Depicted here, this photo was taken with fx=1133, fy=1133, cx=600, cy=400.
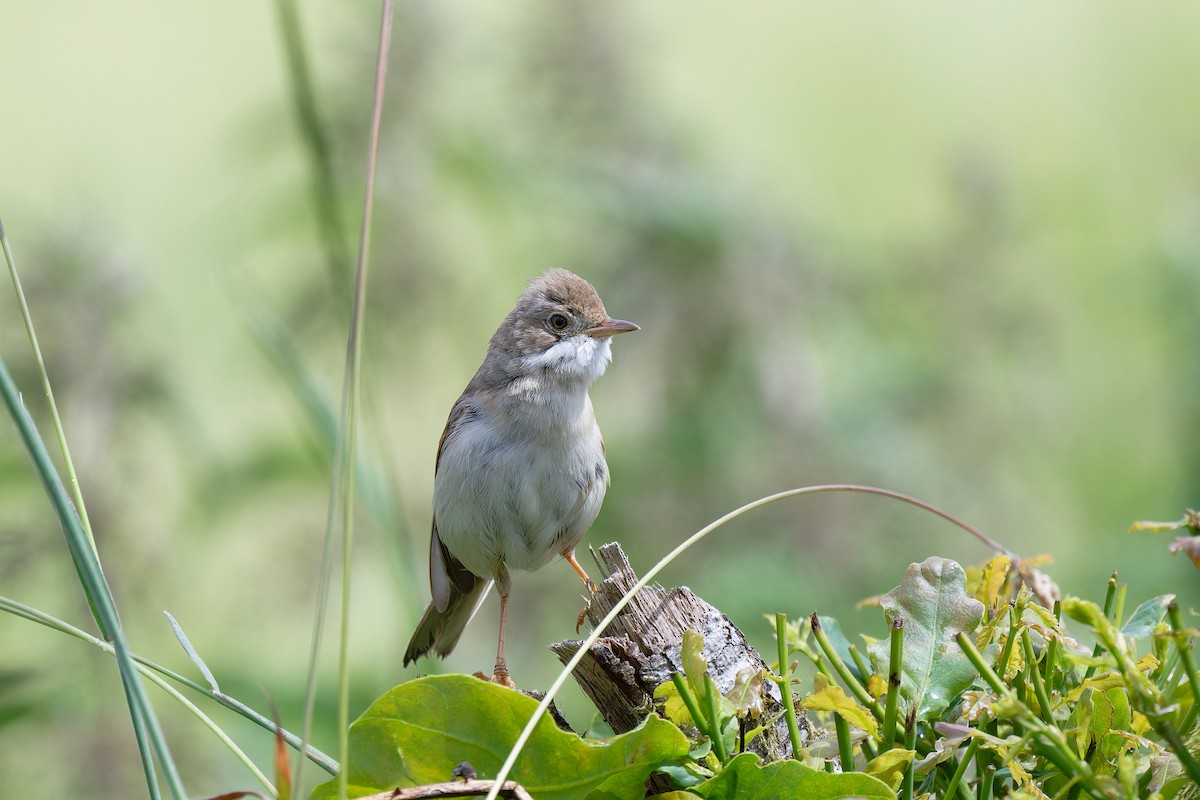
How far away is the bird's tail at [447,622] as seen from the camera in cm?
265

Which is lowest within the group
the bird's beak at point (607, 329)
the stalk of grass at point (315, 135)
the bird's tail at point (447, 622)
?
the bird's tail at point (447, 622)

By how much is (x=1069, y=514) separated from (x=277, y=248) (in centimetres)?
373

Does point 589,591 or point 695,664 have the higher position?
point 695,664

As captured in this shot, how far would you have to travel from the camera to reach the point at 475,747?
3.79ft

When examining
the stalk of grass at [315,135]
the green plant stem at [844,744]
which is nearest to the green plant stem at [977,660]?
the green plant stem at [844,744]

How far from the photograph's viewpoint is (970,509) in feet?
15.1

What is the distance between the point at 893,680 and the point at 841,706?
0.07m

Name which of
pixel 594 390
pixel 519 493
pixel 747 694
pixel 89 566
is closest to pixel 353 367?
pixel 89 566

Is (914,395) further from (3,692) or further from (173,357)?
(3,692)

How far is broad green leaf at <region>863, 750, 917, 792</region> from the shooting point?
1.09 metres

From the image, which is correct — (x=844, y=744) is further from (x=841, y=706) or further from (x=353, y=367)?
(x=353, y=367)

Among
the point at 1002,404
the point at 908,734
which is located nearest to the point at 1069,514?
the point at 1002,404

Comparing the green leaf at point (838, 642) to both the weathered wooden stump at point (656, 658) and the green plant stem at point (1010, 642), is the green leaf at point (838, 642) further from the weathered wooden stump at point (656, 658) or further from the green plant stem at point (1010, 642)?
the green plant stem at point (1010, 642)

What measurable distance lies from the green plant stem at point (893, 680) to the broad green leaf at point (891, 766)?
0.03 meters
